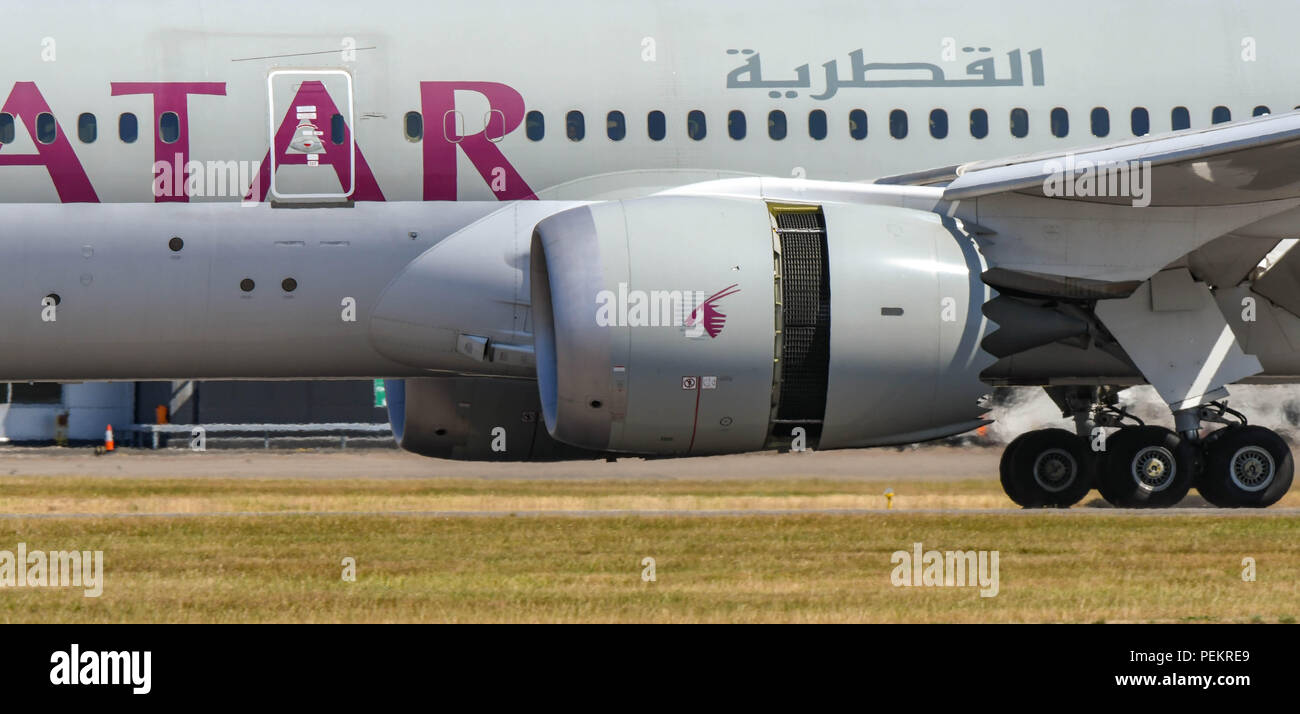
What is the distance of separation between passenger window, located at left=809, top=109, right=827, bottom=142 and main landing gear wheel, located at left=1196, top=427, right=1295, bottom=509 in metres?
4.56

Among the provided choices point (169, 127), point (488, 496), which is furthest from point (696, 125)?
point (488, 496)

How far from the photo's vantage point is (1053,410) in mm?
24312

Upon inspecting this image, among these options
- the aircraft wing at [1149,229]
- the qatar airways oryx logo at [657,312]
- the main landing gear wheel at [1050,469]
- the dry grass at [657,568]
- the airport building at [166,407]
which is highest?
the aircraft wing at [1149,229]

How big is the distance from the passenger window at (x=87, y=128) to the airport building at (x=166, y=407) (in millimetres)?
23889

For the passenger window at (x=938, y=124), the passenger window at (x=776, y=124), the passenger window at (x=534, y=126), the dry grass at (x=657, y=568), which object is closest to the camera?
the dry grass at (x=657, y=568)

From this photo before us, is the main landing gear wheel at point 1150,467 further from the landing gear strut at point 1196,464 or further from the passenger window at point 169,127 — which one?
the passenger window at point 169,127

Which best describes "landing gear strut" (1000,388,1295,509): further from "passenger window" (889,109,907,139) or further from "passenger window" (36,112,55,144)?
"passenger window" (36,112,55,144)

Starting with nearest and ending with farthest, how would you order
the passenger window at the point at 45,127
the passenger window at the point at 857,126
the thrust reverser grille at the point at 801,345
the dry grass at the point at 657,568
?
the dry grass at the point at 657,568, the thrust reverser grille at the point at 801,345, the passenger window at the point at 45,127, the passenger window at the point at 857,126

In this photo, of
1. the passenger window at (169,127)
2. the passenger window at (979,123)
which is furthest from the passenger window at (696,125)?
the passenger window at (169,127)

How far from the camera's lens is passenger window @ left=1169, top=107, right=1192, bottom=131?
52.9ft

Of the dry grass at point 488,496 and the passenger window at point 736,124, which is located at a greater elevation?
the passenger window at point 736,124

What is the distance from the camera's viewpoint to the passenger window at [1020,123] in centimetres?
1585

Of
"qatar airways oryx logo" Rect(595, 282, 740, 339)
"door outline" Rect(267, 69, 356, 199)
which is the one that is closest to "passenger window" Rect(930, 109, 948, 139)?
→ "qatar airways oryx logo" Rect(595, 282, 740, 339)

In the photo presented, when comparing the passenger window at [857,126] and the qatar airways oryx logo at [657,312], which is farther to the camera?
the passenger window at [857,126]
